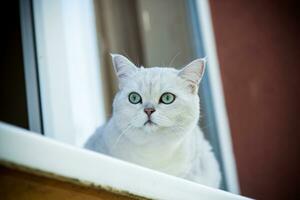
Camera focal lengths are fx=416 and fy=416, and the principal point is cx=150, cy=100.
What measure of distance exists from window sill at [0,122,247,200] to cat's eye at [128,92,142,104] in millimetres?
182

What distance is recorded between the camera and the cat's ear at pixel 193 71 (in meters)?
0.80

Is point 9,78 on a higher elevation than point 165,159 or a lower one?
higher

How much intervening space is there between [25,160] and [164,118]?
12.9 inches

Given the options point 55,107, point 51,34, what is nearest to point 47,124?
point 55,107

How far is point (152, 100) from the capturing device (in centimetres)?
76

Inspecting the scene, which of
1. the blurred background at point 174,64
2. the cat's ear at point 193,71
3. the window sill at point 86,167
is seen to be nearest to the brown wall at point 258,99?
the blurred background at point 174,64

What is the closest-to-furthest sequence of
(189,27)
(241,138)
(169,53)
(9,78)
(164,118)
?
(9,78), (164,118), (169,53), (189,27), (241,138)

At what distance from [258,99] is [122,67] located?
25.7 inches

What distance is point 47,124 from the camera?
72 centimetres

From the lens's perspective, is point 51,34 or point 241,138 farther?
point 241,138

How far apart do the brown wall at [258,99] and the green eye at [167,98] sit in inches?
20.8

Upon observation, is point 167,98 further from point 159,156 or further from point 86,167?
point 86,167

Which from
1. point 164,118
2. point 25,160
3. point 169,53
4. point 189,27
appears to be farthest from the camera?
point 189,27

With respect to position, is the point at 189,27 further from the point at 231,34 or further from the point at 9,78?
the point at 9,78
